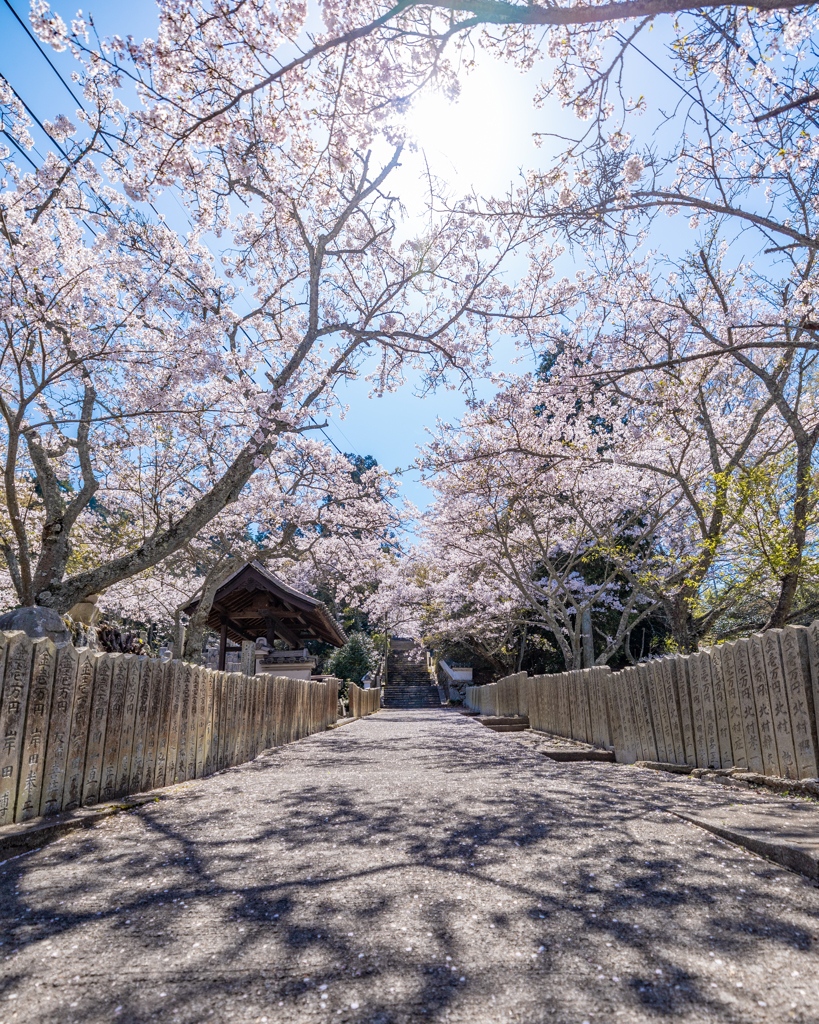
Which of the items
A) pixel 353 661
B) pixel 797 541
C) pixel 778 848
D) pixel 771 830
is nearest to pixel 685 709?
pixel 797 541

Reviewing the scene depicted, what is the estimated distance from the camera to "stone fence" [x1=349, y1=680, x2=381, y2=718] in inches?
841

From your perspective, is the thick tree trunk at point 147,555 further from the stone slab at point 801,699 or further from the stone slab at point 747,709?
the stone slab at point 801,699

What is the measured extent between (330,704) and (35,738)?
1390cm

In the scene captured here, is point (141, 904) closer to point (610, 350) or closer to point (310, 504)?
point (610, 350)

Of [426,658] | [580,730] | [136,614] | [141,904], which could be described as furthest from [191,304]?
[426,658]

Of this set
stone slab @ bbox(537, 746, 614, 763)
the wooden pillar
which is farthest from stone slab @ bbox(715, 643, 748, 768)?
the wooden pillar

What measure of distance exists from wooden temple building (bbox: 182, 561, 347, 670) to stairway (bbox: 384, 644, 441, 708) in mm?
15966

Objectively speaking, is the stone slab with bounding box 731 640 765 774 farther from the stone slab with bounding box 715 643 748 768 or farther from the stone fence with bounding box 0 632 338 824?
the stone fence with bounding box 0 632 338 824

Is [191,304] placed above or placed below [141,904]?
above

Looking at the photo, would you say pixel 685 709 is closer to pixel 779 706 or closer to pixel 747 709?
pixel 747 709

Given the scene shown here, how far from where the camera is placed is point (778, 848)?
3.10 metres

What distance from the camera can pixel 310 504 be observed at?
16109 mm

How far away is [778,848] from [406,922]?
2.14m

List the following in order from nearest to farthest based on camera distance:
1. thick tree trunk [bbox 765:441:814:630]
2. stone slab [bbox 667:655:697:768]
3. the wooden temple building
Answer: stone slab [bbox 667:655:697:768] → thick tree trunk [bbox 765:441:814:630] → the wooden temple building
